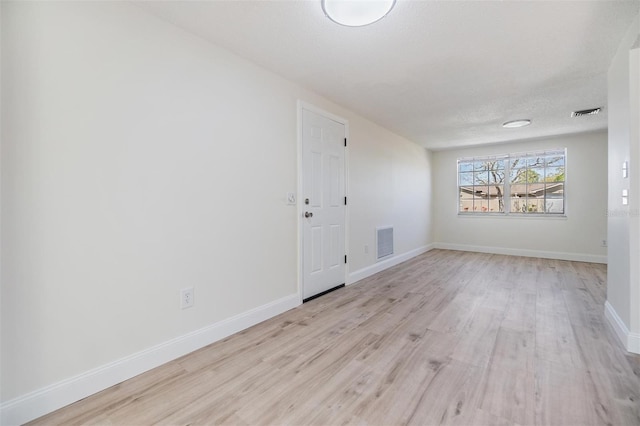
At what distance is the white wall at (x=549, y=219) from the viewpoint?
5.03m

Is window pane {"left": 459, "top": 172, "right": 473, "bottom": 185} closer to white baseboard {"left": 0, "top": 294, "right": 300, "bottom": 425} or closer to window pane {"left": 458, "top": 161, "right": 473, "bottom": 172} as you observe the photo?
window pane {"left": 458, "top": 161, "right": 473, "bottom": 172}

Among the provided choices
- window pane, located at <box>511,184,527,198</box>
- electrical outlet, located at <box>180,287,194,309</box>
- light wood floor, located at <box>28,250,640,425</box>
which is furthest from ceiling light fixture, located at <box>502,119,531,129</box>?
electrical outlet, located at <box>180,287,194,309</box>

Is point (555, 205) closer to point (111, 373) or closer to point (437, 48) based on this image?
point (437, 48)

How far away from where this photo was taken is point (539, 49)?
2258 mm

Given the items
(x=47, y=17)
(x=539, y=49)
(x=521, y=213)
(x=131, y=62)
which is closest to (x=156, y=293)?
(x=131, y=62)

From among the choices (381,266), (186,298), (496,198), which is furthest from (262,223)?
(496,198)

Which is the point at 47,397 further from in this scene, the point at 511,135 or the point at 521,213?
the point at 521,213

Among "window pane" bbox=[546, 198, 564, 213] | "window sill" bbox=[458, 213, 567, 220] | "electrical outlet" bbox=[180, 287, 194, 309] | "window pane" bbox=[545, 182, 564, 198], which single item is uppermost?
"window pane" bbox=[545, 182, 564, 198]

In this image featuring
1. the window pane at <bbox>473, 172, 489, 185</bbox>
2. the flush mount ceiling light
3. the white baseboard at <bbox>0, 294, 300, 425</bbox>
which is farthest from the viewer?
the window pane at <bbox>473, 172, 489, 185</bbox>

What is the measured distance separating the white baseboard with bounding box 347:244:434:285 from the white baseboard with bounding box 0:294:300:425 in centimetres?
172

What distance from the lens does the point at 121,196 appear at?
1732mm

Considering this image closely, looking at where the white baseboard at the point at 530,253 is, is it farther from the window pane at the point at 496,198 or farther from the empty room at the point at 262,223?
the empty room at the point at 262,223

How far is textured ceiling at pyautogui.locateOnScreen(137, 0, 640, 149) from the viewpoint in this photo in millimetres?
1818

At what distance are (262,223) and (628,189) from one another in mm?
2841
